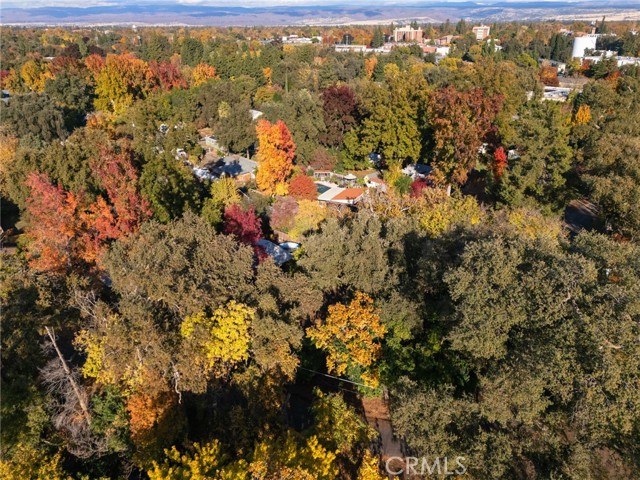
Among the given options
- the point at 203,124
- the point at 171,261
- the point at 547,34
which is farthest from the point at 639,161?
the point at 547,34

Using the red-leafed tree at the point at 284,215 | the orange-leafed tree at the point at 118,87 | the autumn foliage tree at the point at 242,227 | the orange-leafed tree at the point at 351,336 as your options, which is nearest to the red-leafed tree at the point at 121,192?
the autumn foliage tree at the point at 242,227

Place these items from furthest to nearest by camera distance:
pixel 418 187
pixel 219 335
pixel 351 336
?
pixel 418 187 < pixel 351 336 < pixel 219 335

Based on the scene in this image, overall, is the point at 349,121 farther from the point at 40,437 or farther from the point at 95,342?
the point at 40,437

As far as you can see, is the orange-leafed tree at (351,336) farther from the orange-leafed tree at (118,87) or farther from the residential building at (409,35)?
the residential building at (409,35)

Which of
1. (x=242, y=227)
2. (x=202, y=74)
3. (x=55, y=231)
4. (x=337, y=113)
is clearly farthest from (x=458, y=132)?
(x=202, y=74)

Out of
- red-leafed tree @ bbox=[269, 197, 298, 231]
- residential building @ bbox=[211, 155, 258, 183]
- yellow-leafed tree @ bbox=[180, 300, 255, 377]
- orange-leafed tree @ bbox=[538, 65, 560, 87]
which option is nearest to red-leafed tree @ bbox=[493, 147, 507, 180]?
red-leafed tree @ bbox=[269, 197, 298, 231]

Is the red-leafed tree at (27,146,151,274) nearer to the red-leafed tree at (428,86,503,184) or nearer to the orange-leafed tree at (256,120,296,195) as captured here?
the orange-leafed tree at (256,120,296,195)

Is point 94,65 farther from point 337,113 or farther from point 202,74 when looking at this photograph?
point 337,113
